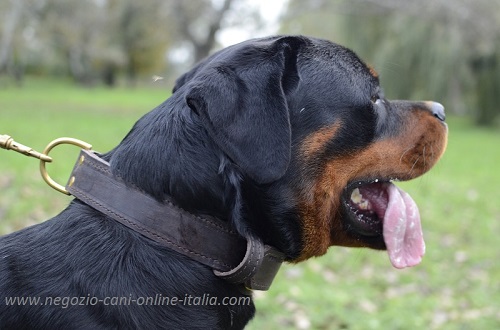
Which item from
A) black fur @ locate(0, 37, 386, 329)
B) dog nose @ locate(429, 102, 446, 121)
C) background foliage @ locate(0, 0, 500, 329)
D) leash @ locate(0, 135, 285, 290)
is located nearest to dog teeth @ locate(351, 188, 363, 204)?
black fur @ locate(0, 37, 386, 329)

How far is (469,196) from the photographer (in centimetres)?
1054

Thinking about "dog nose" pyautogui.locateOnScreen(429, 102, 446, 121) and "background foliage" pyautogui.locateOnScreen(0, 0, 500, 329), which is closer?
"dog nose" pyautogui.locateOnScreen(429, 102, 446, 121)

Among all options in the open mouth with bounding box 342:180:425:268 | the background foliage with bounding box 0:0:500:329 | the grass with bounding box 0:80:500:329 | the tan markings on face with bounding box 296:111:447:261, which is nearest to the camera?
the tan markings on face with bounding box 296:111:447:261

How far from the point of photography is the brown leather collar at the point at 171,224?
2.03m

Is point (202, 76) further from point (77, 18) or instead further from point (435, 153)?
point (77, 18)

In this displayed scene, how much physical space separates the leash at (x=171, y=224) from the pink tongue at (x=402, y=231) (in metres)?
0.76

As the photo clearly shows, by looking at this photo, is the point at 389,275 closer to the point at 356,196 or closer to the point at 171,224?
the point at 356,196

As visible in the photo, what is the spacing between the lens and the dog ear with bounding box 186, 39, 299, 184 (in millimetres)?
2074

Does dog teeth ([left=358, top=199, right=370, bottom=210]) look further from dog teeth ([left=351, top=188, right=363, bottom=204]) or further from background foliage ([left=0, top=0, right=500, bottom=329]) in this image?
background foliage ([left=0, top=0, right=500, bottom=329])

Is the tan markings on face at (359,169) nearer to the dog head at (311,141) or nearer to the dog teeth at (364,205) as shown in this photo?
the dog head at (311,141)

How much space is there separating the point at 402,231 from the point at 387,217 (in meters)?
0.11

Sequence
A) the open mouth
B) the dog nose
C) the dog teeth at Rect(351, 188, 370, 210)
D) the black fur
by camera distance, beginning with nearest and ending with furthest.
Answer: the black fur, the open mouth, the dog teeth at Rect(351, 188, 370, 210), the dog nose

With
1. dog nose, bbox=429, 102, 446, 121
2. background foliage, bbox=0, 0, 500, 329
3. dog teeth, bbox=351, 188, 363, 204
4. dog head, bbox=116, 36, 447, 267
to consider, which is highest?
dog head, bbox=116, 36, 447, 267

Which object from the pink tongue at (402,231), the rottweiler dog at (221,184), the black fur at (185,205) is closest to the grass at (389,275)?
the pink tongue at (402,231)
